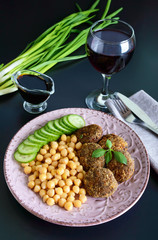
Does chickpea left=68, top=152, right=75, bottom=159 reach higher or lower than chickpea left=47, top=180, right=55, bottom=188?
lower

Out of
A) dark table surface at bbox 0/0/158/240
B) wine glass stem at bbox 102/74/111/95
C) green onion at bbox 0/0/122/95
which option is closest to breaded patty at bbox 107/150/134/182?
dark table surface at bbox 0/0/158/240

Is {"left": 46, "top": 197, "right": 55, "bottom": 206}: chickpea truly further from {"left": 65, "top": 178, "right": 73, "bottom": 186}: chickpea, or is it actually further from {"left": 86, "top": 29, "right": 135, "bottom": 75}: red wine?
{"left": 86, "top": 29, "right": 135, "bottom": 75}: red wine

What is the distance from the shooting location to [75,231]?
1696mm

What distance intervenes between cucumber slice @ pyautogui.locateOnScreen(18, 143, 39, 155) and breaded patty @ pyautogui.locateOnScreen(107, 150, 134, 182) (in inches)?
18.0

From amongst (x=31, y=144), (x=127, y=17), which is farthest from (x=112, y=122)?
(x=127, y=17)

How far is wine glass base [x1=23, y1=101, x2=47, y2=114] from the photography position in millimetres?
2350

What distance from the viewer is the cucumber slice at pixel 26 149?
193 cm

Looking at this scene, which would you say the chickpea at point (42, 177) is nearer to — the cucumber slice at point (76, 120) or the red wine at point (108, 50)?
the cucumber slice at point (76, 120)

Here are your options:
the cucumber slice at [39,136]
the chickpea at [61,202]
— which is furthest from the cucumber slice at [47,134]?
the chickpea at [61,202]

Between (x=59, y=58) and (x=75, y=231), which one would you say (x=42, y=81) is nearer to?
(x=59, y=58)

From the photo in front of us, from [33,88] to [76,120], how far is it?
16.7 inches

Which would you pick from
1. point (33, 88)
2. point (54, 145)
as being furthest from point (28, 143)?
point (33, 88)

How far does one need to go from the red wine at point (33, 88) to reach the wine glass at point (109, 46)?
0.37m

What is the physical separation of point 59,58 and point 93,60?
59 cm
